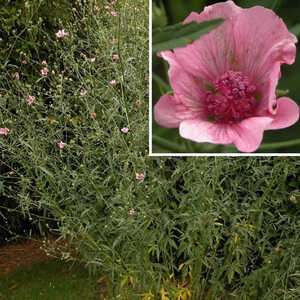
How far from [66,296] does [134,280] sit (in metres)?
0.97

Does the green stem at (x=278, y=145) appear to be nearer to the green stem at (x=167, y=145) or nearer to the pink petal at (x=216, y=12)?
the green stem at (x=167, y=145)

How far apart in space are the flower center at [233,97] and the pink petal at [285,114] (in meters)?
0.06

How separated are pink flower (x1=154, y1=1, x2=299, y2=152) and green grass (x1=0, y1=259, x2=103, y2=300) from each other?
1.95m

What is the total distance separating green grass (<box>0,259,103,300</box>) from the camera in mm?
3016

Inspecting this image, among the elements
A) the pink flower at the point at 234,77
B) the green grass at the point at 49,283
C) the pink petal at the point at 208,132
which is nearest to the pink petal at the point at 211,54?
the pink flower at the point at 234,77

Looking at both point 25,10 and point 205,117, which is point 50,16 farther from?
point 205,117

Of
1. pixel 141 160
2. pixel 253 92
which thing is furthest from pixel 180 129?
pixel 141 160

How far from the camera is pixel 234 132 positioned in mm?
1146

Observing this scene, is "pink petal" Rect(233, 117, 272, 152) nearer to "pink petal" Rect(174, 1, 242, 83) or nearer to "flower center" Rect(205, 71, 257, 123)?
"flower center" Rect(205, 71, 257, 123)

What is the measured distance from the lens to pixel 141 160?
2070mm

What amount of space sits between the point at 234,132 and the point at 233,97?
0.26ft

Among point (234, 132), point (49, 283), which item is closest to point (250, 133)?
point (234, 132)

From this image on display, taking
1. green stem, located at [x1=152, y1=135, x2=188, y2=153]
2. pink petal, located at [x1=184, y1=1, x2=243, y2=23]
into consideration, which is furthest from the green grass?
pink petal, located at [x1=184, y1=1, x2=243, y2=23]

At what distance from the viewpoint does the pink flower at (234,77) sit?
3.65ft
